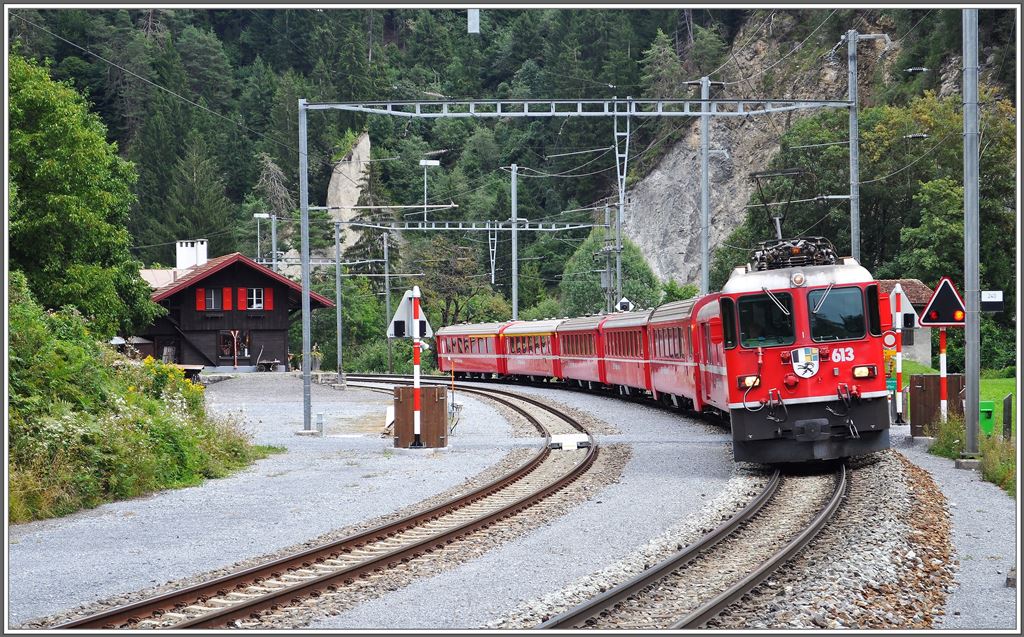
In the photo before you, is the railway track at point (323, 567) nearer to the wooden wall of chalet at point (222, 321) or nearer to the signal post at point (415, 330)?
the signal post at point (415, 330)

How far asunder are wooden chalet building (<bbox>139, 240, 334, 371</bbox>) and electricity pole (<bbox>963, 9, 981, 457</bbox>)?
5049 cm

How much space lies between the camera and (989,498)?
14344mm

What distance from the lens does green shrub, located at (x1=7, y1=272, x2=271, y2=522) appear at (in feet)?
47.4

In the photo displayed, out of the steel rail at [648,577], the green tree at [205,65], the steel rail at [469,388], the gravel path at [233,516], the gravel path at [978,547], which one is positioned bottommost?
the steel rail at [469,388]

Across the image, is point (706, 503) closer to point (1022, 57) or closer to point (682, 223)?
point (1022, 57)

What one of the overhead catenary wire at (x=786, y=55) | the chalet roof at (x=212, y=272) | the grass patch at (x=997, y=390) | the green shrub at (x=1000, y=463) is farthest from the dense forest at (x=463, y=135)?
the green shrub at (x=1000, y=463)

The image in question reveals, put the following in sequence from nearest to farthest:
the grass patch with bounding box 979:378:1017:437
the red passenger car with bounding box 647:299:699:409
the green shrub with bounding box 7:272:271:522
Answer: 1. the green shrub with bounding box 7:272:271:522
2. the red passenger car with bounding box 647:299:699:409
3. the grass patch with bounding box 979:378:1017:437

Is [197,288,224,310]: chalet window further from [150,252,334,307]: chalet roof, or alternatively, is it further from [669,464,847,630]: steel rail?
[669,464,847,630]: steel rail

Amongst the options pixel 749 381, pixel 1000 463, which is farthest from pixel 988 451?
pixel 749 381

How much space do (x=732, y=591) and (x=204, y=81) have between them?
110947 mm

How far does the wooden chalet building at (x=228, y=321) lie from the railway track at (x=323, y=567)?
1960 inches

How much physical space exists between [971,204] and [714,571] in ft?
26.9

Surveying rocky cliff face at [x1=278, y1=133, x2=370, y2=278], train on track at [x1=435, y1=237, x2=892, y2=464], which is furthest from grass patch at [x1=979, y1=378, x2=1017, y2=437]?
rocky cliff face at [x1=278, y1=133, x2=370, y2=278]

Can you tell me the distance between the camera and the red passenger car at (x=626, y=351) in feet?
104
